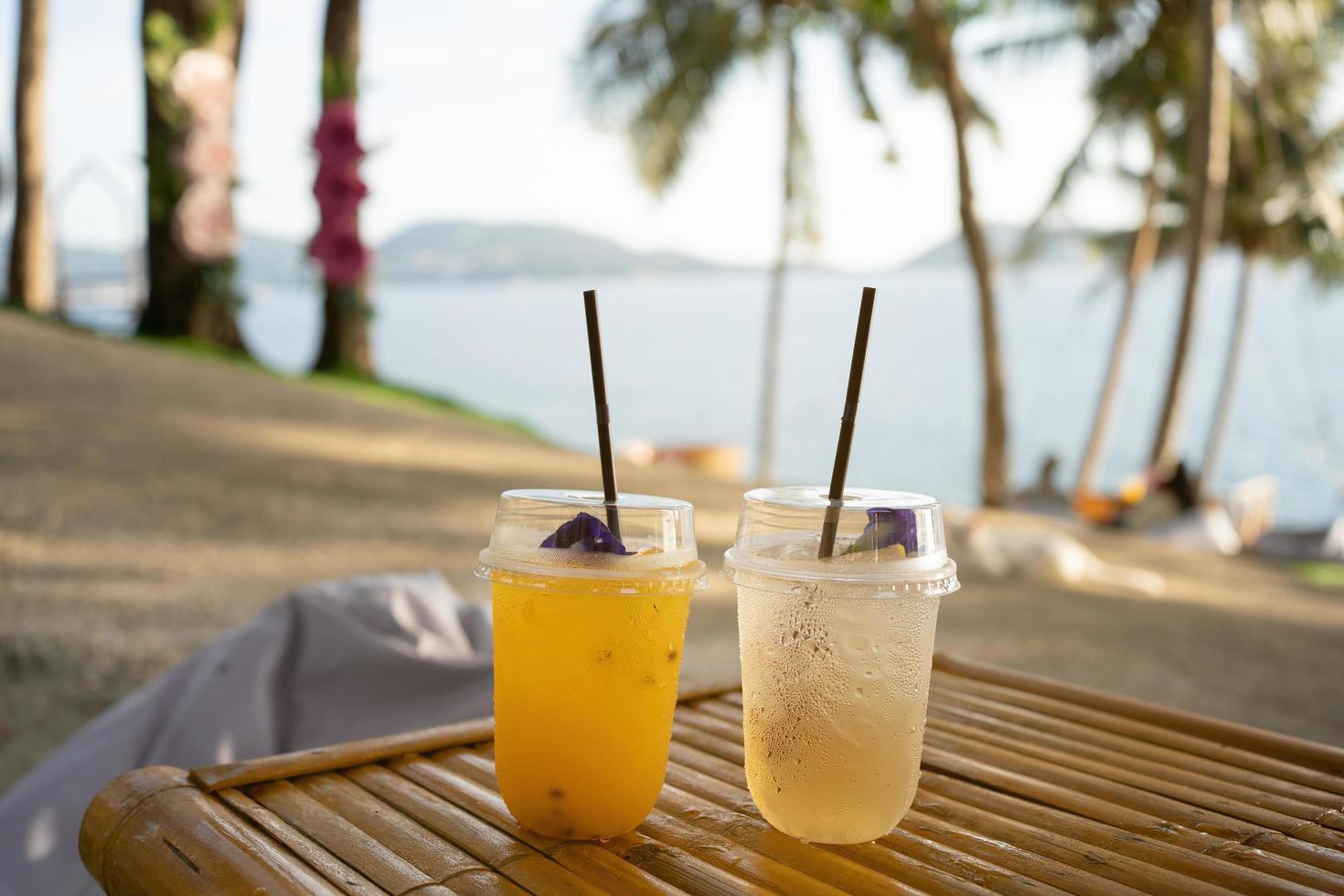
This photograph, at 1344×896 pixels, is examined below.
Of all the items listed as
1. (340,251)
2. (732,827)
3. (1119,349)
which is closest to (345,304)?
(340,251)

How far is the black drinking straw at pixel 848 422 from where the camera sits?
85 cm

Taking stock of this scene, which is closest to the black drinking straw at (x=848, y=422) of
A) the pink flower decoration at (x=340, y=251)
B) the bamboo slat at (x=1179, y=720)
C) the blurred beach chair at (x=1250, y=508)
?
the bamboo slat at (x=1179, y=720)

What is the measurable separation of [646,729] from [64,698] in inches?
88.4

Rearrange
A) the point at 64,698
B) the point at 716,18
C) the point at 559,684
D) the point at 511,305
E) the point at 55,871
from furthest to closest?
the point at 511,305 < the point at 716,18 < the point at 64,698 < the point at 55,871 < the point at 559,684

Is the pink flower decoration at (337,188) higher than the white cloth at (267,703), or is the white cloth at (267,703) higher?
the pink flower decoration at (337,188)

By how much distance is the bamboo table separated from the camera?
842mm

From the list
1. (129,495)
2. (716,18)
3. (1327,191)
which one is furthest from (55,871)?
→ (1327,191)

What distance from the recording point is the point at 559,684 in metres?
0.88

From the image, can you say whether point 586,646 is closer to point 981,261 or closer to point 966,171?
point 966,171

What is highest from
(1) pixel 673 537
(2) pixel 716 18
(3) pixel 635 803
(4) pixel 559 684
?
(2) pixel 716 18

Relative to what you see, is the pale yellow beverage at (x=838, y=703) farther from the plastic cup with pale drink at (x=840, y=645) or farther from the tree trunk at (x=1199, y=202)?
the tree trunk at (x=1199, y=202)

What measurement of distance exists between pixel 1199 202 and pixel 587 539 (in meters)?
9.83

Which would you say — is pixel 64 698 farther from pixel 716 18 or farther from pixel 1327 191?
pixel 1327 191

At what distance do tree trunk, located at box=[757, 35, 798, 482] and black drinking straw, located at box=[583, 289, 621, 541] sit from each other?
1111 centimetres
